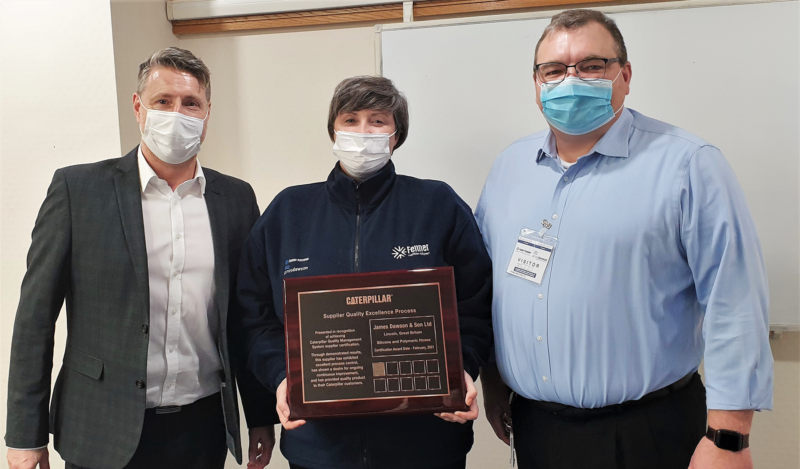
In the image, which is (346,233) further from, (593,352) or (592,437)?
(592,437)

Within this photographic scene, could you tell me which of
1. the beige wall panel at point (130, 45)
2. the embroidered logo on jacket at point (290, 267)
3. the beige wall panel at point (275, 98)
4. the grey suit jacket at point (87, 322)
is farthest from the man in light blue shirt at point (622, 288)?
the beige wall panel at point (130, 45)

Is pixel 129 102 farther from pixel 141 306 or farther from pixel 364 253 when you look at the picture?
pixel 364 253

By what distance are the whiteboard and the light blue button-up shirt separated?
96 centimetres

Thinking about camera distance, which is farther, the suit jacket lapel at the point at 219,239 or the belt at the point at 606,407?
the suit jacket lapel at the point at 219,239

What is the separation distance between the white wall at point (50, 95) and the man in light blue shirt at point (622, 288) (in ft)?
6.35

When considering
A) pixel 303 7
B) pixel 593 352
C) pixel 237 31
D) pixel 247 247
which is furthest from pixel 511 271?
pixel 237 31

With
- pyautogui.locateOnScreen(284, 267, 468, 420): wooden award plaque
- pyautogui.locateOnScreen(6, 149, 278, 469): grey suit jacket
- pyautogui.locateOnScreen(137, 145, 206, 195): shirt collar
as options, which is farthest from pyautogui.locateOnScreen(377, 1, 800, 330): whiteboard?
pyautogui.locateOnScreen(6, 149, 278, 469): grey suit jacket

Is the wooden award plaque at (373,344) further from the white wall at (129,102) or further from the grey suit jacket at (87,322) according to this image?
the white wall at (129,102)

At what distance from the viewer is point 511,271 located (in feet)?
4.78

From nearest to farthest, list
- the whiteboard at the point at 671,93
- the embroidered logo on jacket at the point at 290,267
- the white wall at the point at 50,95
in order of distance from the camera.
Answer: the embroidered logo on jacket at the point at 290,267, the whiteboard at the point at 671,93, the white wall at the point at 50,95

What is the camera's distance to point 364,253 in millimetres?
1443

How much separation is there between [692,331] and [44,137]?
2.67 m

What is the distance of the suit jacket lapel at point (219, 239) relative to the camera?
1555mm

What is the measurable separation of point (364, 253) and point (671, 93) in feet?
5.42
